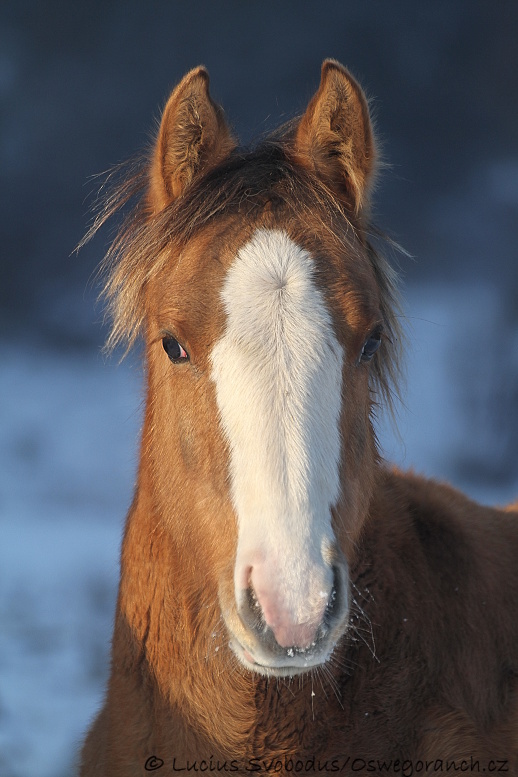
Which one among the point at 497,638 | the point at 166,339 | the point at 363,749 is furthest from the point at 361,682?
the point at 166,339

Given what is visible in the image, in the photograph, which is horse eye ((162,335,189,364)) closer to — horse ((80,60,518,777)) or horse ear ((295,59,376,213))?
horse ((80,60,518,777))

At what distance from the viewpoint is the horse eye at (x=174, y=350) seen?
11.8 ft

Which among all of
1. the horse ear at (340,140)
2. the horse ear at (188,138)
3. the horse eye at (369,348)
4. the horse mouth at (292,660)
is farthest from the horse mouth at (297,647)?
the horse ear at (188,138)

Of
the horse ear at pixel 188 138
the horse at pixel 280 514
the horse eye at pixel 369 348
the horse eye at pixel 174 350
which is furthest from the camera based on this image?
the horse ear at pixel 188 138

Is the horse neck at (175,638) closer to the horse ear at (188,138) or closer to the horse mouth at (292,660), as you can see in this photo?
the horse mouth at (292,660)

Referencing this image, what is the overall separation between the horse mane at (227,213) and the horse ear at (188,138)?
0.39ft

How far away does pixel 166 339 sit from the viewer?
3.68 meters

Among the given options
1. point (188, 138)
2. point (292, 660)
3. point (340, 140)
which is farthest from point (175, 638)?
point (340, 140)

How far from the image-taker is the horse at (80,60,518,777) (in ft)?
10.0

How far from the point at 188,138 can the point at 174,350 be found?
129 centimetres

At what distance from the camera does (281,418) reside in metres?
3.10

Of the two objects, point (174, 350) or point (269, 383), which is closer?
point (269, 383)

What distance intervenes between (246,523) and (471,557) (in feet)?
6.65

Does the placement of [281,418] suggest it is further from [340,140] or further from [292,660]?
[340,140]
